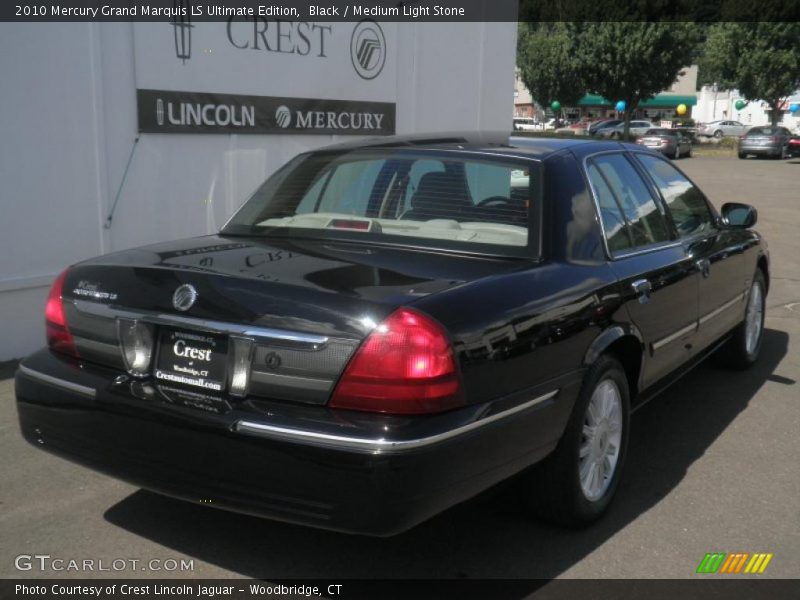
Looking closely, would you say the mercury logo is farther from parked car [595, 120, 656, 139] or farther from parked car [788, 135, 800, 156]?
parked car [595, 120, 656, 139]

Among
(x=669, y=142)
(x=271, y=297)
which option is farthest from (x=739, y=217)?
(x=669, y=142)

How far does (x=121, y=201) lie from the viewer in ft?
21.7

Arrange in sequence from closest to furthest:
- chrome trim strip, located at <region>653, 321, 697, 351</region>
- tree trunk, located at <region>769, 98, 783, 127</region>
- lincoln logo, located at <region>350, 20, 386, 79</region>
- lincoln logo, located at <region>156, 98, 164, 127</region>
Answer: chrome trim strip, located at <region>653, 321, 697, 351</region> < lincoln logo, located at <region>156, 98, 164, 127</region> < lincoln logo, located at <region>350, 20, 386, 79</region> < tree trunk, located at <region>769, 98, 783, 127</region>

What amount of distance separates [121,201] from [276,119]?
1804 mm

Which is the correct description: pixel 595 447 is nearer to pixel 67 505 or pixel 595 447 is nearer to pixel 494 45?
pixel 67 505

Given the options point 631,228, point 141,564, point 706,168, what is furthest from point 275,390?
point 706,168

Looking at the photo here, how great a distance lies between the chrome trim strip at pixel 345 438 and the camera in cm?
267

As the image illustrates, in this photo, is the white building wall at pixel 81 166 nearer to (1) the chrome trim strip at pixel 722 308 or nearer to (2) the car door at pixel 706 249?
(2) the car door at pixel 706 249

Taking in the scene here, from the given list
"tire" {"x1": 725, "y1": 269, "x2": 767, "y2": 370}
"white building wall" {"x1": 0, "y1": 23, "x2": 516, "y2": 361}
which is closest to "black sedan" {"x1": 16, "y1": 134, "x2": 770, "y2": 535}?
"tire" {"x1": 725, "y1": 269, "x2": 767, "y2": 370}

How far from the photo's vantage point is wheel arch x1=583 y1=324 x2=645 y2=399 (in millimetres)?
3537

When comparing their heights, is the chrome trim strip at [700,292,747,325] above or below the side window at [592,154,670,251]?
below

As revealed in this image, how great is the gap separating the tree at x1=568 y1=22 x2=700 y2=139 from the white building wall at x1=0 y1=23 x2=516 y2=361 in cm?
3695

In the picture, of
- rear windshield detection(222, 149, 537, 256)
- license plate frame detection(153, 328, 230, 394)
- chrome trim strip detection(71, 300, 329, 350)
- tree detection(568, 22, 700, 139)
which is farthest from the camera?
tree detection(568, 22, 700, 139)

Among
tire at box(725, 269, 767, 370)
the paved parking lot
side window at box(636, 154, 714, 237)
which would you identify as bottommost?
the paved parking lot
